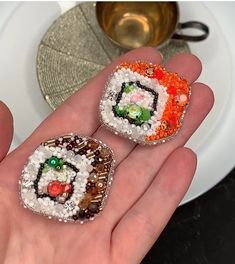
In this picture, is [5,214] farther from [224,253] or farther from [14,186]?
[224,253]

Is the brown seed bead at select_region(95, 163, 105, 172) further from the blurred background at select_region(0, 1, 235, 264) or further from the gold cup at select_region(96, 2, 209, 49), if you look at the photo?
the gold cup at select_region(96, 2, 209, 49)

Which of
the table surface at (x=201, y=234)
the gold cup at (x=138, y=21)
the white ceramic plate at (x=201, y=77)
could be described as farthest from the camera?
the gold cup at (x=138, y=21)

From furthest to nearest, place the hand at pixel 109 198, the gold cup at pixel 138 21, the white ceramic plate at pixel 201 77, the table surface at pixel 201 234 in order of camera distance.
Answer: the gold cup at pixel 138 21 → the white ceramic plate at pixel 201 77 → the table surface at pixel 201 234 → the hand at pixel 109 198

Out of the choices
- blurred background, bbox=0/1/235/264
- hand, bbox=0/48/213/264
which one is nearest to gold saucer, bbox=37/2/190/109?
blurred background, bbox=0/1/235/264

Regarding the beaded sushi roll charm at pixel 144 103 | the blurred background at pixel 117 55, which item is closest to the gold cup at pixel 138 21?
the blurred background at pixel 117 55

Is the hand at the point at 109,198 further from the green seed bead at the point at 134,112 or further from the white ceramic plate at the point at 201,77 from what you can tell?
the white ceramic plate at the point at 201,77

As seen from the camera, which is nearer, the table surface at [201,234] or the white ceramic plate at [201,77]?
the table surface at [201,234]

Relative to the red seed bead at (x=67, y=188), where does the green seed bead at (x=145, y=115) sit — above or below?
above
